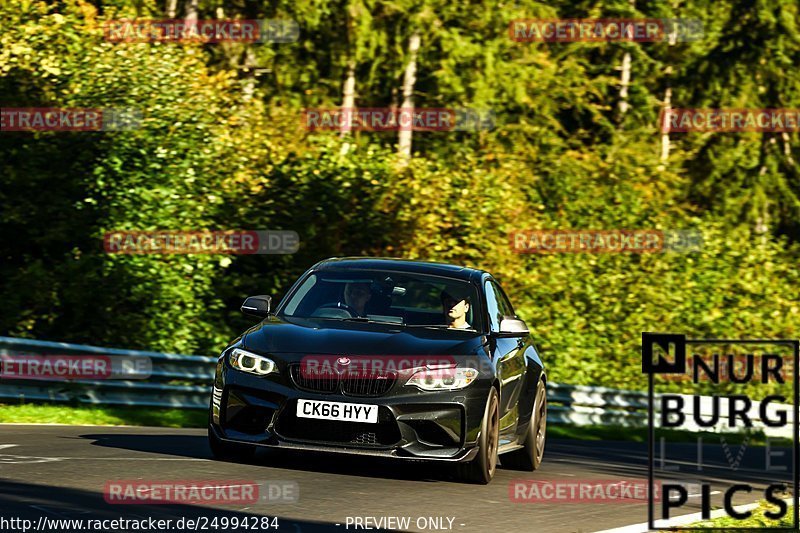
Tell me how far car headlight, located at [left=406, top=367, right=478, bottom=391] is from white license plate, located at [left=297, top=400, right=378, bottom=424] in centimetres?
36

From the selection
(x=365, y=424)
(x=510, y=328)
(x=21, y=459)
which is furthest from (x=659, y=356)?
(x=21, y=459)

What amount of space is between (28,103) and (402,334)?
16.5m

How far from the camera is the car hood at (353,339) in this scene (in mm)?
10484

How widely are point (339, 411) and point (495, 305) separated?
8.87 feet

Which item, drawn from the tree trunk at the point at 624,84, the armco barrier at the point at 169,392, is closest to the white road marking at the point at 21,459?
the armco barrier at the point at 169,392

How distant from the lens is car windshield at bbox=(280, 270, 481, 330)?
11.6 metres

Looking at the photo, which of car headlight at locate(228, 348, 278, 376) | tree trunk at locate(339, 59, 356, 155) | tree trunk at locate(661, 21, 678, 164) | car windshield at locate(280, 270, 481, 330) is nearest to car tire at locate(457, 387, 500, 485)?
car windshield at locate(280, 270, 481, 330)

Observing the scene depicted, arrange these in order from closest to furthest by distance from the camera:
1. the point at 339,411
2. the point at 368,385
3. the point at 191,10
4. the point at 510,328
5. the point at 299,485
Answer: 1. the point at 299,485
2. the point at 339,411
3. the point at 368,385
4. the point at 510,328
5. the point at 191,10

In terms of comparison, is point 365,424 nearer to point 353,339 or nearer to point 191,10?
point 353,339

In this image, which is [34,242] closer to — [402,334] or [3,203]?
[3,203]

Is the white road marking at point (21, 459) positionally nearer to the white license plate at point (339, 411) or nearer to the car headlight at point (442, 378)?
the white license plate at point (339, 411)

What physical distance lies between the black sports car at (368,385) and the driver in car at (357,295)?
0.04ft

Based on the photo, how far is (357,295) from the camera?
11.7 metres

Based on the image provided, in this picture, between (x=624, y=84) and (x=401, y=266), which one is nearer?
(x=401, y=266)
